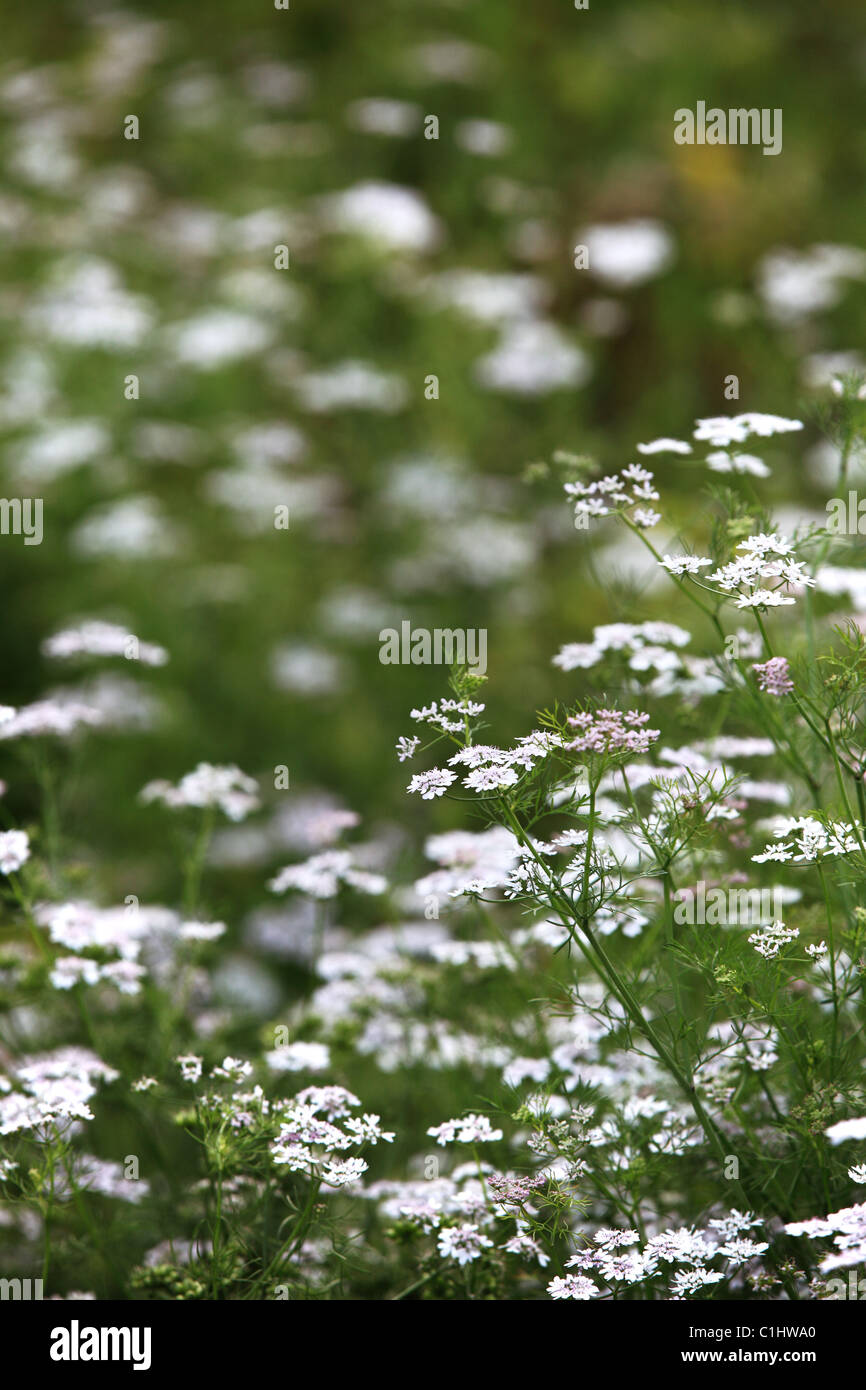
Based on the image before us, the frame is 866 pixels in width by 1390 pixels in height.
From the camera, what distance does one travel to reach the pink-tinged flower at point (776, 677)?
1779mm

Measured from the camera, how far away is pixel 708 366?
19.8 feet

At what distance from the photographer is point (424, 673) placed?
4859mm

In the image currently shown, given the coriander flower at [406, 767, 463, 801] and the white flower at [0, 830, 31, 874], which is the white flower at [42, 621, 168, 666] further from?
the coriander flower at [406, 767, 463, 801]

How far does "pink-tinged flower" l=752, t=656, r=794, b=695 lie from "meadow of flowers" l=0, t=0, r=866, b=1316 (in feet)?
0.03

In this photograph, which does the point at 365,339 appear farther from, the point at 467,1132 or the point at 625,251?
the point at 467,1132

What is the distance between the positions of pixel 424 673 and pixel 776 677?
10.2 ft

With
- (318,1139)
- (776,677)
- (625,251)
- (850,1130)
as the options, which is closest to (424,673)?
(625,251)

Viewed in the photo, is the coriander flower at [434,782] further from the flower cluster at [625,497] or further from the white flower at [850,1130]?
the white flower at [850,1130]

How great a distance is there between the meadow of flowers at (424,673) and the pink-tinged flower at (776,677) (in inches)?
0.4

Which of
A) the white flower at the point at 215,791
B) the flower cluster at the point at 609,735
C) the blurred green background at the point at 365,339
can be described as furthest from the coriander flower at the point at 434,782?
the blurred green background at the point at 365,339

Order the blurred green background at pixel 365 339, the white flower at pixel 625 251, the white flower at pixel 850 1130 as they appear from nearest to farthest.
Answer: the white flower at pixel 850 1130 → the blurred green background at pixel 365 339 → the white flower at pixel 625 251

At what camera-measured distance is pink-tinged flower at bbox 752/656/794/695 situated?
1779 mm
